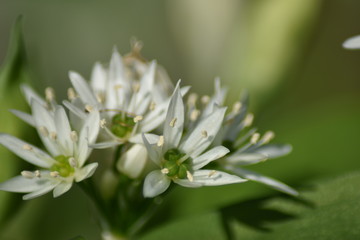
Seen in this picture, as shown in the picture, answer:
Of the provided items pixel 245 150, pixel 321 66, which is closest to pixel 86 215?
pixel 245 150

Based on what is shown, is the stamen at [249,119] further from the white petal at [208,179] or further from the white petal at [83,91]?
the white petal at [83,91]

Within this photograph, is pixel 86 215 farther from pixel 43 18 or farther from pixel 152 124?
pixel 43 18

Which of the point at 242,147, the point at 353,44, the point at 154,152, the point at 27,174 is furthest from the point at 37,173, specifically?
the point at 353,44

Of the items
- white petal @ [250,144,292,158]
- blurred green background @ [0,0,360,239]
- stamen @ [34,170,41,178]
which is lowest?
blurred green background @ [0,0,360,239]

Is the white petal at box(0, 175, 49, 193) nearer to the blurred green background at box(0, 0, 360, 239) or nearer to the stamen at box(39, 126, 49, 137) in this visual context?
the stamen at box(39, 126, 49, 137)

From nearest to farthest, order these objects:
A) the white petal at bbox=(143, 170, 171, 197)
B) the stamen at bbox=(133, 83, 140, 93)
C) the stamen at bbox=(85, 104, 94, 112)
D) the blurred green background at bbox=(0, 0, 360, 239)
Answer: the white petal at bbox=(143, 170, 171, 197) < the stamen at bbox=(85, 104, 94, 112) < the stamen at bbox=(133, 83, 140, 93) < the blurred green background at bbox=(0, 0, 360, 239)

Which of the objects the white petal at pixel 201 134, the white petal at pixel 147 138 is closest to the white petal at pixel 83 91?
the white petal at pixel 147 138

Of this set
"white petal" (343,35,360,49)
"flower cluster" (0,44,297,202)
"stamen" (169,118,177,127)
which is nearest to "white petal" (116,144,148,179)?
"flower cluster" (0,44,297,202)
